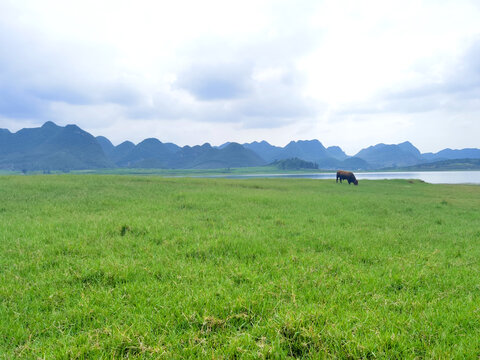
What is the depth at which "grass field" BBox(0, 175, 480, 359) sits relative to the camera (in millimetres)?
3844

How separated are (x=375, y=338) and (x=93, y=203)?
1843 centimetres

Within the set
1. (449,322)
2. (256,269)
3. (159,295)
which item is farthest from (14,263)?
(449,322)

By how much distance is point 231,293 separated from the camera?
17.4 ft

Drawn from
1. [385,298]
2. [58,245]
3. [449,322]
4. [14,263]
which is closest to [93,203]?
[58,245]

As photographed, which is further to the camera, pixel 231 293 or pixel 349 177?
pixel 349 177

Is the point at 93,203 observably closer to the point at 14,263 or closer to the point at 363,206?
the point at 14,263

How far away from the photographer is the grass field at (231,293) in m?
3.84

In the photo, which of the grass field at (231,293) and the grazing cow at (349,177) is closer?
the grass field at (231,293)

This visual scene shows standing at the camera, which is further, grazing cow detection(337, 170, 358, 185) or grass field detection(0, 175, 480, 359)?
grazing cow detection(337, 170, 358, 185)

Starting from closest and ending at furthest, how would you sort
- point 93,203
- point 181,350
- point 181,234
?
point 181,350 → point 181,234 → point 93,203

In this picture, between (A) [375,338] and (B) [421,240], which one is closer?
(A) [375,338]

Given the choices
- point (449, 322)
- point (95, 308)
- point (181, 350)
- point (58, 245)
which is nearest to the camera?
point (181, 350)

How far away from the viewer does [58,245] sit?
26.7ft

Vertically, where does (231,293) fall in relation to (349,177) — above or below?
below
